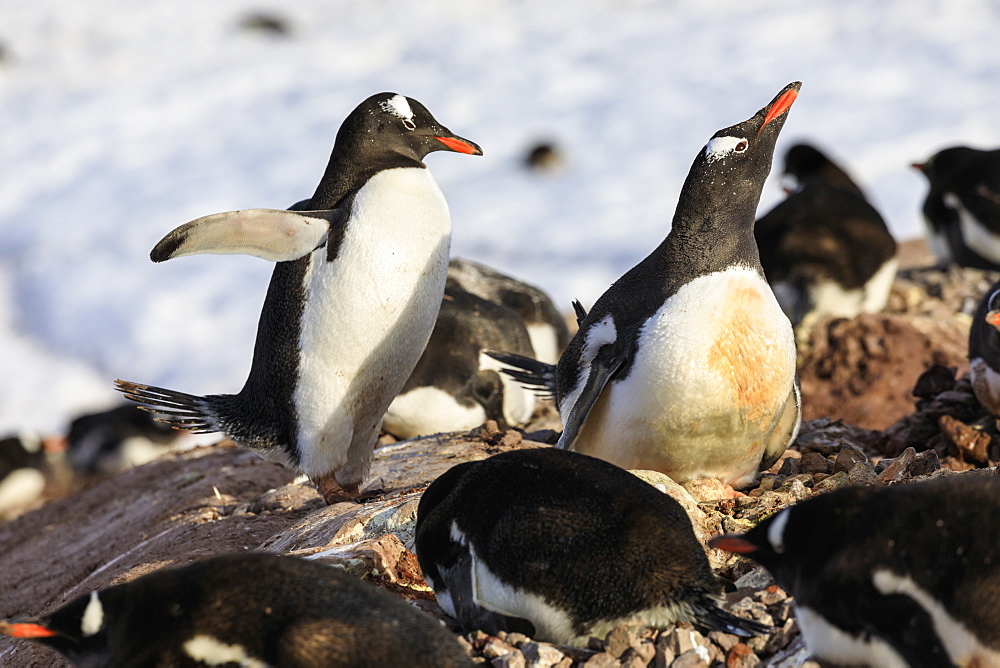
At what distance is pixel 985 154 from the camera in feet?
24.9

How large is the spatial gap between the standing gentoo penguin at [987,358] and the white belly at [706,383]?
49.3 inches

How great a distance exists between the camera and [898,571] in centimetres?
196

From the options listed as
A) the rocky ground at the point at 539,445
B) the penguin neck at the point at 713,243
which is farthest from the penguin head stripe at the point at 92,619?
the penguin neck at the point at 713,243

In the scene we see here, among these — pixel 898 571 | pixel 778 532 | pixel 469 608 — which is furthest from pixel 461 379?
pixel 898 571

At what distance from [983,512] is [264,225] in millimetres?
2553

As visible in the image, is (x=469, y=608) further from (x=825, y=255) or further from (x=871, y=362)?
(x=825, y=255)

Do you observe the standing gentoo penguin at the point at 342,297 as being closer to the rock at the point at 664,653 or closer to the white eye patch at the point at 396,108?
the white eye patch at the point at 396,108

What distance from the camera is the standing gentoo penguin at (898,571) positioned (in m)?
1.90

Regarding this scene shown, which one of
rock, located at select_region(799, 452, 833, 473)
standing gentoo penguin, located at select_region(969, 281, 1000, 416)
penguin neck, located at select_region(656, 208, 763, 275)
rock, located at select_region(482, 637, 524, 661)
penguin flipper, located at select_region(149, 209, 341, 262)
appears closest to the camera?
rock, located at select_region(482, 637, 524, 661)

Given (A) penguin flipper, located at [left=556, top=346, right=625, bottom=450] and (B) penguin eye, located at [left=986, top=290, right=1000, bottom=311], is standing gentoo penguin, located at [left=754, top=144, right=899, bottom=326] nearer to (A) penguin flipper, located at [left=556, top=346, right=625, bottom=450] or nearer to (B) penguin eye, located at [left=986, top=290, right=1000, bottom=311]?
(B) penguin eye, located at [left=986, top=290, right=1000, bottom=311]

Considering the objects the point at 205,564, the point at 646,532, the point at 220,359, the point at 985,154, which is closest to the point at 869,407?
the point at 985,154

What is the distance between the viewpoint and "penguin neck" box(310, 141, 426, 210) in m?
→ 4.06

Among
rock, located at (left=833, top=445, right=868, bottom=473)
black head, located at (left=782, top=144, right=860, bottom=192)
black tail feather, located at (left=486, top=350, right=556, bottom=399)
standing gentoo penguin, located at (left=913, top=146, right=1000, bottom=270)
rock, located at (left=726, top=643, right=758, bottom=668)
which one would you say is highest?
black head, located at (left=782, top=144, right=860, bottom=192)

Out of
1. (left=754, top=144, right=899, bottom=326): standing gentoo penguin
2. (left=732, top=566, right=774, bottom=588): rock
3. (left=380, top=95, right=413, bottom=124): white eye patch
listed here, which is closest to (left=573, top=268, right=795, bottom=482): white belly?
(left=732, top=566, right=774, bottom=588): rock
